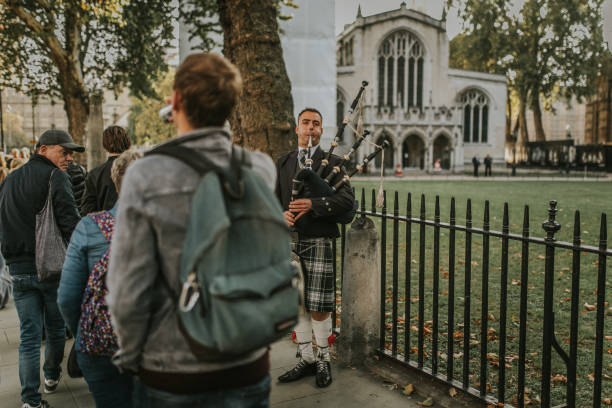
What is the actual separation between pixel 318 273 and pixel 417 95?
166 ft

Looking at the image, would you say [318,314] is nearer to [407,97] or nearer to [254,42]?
[254,42]

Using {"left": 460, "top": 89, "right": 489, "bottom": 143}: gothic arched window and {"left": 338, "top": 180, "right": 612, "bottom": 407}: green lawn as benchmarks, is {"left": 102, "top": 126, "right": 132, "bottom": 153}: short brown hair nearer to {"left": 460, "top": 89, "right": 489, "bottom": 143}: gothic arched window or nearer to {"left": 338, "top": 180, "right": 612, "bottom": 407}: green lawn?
{"left": 338, "top": 180, "right": 612, "bottom": 407}: green lawn

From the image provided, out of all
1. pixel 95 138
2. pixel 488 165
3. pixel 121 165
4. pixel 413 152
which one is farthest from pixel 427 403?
pixel 413 152

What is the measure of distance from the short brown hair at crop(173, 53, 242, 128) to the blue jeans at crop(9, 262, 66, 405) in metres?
2.61

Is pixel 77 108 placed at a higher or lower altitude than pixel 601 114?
lower

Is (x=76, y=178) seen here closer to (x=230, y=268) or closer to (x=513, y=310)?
(x=230, y=268)

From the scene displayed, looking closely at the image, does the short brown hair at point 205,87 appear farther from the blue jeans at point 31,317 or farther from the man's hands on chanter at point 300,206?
the blue jeans at point 31,317

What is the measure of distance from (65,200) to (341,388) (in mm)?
2441

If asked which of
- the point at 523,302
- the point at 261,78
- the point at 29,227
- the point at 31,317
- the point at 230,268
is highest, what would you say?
the point at 261,78

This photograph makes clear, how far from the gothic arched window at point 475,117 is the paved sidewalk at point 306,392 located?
52770 mm

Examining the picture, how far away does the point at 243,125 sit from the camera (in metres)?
5.42

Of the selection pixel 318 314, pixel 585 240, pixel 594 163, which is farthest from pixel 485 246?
pixel 594 163

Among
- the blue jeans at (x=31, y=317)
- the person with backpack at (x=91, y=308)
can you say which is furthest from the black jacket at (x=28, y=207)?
the person with backpack at (x=91, y=308)

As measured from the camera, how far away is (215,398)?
1.67 metres
